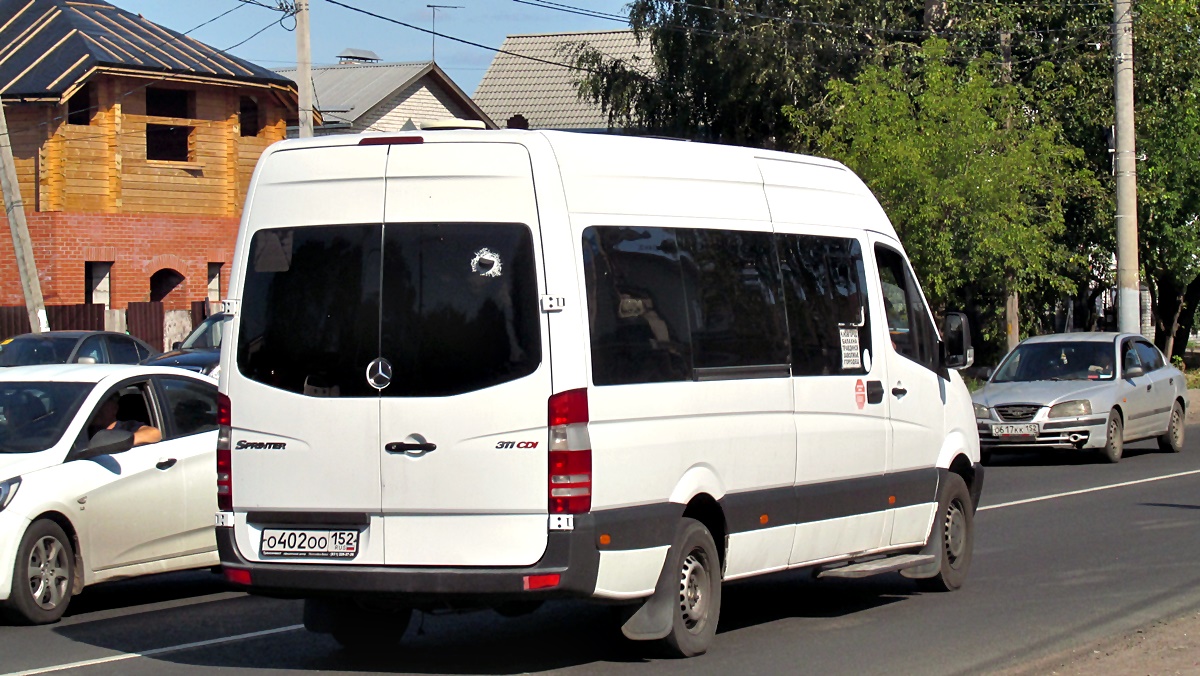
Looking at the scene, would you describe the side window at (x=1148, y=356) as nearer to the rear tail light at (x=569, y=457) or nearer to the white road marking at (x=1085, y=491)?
the white road marking at (x=1085, y=491)

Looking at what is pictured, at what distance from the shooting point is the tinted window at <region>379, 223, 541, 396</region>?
697cm

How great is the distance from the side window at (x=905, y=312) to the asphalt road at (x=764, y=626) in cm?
156

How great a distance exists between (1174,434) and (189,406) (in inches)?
576

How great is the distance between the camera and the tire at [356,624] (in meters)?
8.05

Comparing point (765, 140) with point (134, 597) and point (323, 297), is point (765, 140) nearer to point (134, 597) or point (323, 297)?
point (134, 597)

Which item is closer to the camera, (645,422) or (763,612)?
(645,422)

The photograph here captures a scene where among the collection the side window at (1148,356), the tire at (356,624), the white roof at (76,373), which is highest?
the white roof at (76,373)

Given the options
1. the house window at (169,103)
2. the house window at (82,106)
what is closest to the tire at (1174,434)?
the house window at (82,106)

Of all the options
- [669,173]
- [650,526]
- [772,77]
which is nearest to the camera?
[650,526]

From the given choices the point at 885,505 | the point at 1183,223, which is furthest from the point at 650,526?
the point at 1183,223

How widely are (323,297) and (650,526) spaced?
72.7 inches

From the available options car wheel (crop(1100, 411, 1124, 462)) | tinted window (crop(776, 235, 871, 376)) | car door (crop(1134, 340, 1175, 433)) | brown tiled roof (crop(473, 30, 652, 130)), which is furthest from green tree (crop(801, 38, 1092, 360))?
brown tiled roof (crop(473, 30, 652, 130))

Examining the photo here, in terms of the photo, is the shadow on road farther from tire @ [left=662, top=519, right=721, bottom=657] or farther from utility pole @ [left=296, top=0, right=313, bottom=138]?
utility pole @ [left=296, top=0, right=313, bottom=138]

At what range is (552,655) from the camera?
7977 mm
